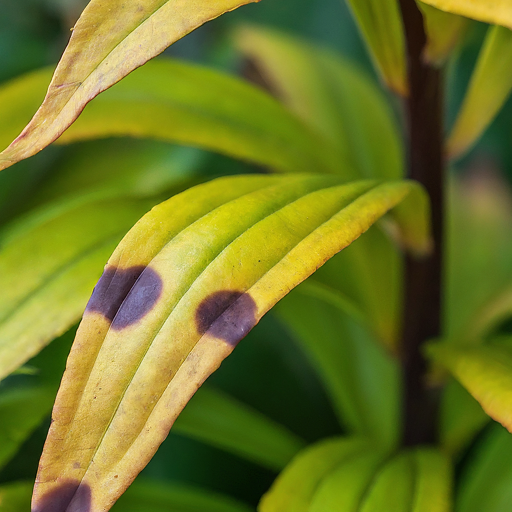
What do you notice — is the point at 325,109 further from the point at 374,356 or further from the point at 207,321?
the point at 207,321

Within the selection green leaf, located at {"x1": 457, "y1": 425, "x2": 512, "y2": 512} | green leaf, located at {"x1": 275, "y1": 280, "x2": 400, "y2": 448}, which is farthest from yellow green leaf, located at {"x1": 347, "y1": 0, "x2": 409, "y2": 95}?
green leaf, located at {"x1": 457, "y1": 425, "x2": 512, "y2": 512}

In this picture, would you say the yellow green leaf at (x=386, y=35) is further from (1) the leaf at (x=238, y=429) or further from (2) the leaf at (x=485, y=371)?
(1) the leaf at (x=238, y=429)

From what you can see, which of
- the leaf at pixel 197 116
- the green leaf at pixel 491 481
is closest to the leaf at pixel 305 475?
the green leaf at pixel 491 481

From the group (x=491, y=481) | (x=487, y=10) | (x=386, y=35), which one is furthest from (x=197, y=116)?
(x=491, y=481)

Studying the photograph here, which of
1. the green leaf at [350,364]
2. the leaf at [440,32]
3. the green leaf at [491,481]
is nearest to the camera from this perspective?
the leaf at [440,32]

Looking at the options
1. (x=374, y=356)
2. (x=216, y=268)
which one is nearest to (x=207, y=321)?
(x=216, y=268)

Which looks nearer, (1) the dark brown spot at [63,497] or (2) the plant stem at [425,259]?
(1) the dark brown spot at [63,497]

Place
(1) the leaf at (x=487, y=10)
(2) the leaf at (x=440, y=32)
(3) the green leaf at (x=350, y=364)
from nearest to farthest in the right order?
(1) the leaf at (x=487, y=10) < (2) the leaf at (x=440, y=32) < (3) the green leaf at (x=350, y=364)

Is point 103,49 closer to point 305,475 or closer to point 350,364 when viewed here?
point 305,475
